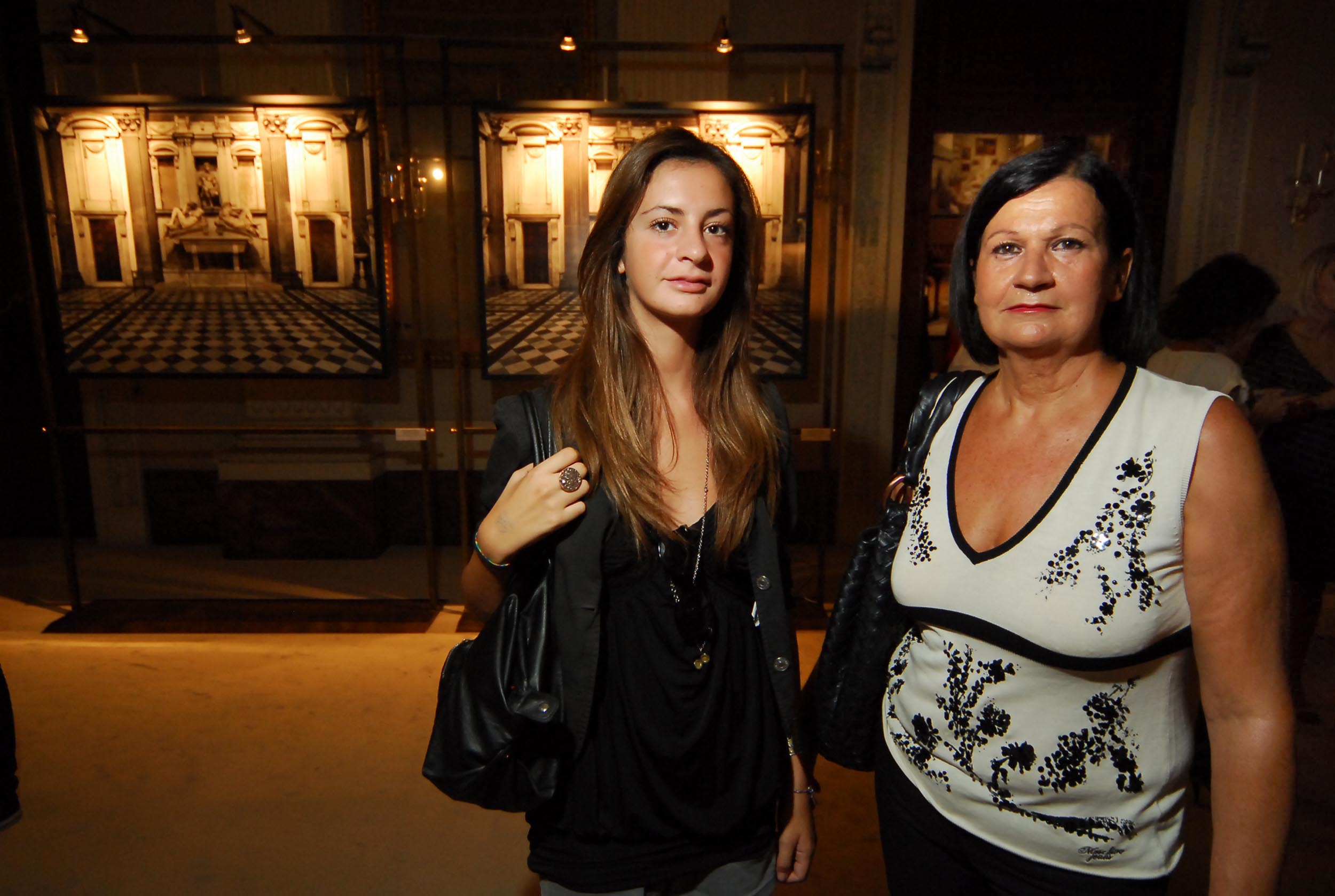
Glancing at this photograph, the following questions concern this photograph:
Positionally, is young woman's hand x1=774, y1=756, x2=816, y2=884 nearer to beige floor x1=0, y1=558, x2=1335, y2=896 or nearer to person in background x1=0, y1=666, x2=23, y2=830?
beige floor x1=0, y1=558, x2=1335, y2=896

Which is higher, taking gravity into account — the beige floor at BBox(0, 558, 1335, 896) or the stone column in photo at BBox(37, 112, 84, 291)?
the stone column in photo at BBox(37, 112, 84, 291)

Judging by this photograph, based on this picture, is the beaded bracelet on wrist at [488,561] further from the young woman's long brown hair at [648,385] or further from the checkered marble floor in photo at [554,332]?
the checkered marble floor in photo at [554,332]

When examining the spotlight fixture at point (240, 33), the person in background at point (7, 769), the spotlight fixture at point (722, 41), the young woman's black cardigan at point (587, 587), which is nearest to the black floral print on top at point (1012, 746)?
the young woman's black cardigan at point (587, 587)

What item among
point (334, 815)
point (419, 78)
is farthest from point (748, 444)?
point (419, 78)

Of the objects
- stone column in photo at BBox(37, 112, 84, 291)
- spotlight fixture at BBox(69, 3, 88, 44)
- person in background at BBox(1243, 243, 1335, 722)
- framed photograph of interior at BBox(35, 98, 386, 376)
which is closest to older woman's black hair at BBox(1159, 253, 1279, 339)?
person in background at BBox(1243, 243, 1335, 722)

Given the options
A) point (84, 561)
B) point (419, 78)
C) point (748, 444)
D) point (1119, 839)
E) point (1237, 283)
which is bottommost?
point (84, 561)

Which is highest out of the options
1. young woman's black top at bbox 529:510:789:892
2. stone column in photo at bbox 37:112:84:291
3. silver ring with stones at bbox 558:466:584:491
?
stone column in photo at bbox 37:112:84:291

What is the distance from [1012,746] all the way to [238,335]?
480cm

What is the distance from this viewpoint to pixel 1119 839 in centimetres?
123

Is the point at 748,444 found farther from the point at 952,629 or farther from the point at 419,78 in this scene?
the point at 419,78

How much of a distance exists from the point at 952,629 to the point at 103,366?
504 cm

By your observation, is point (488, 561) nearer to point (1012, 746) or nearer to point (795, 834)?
point (795, 834)

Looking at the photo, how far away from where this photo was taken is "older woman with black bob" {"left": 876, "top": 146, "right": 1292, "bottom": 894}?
114 cm

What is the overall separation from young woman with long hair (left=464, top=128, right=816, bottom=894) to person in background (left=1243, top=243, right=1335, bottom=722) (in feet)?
7.42
